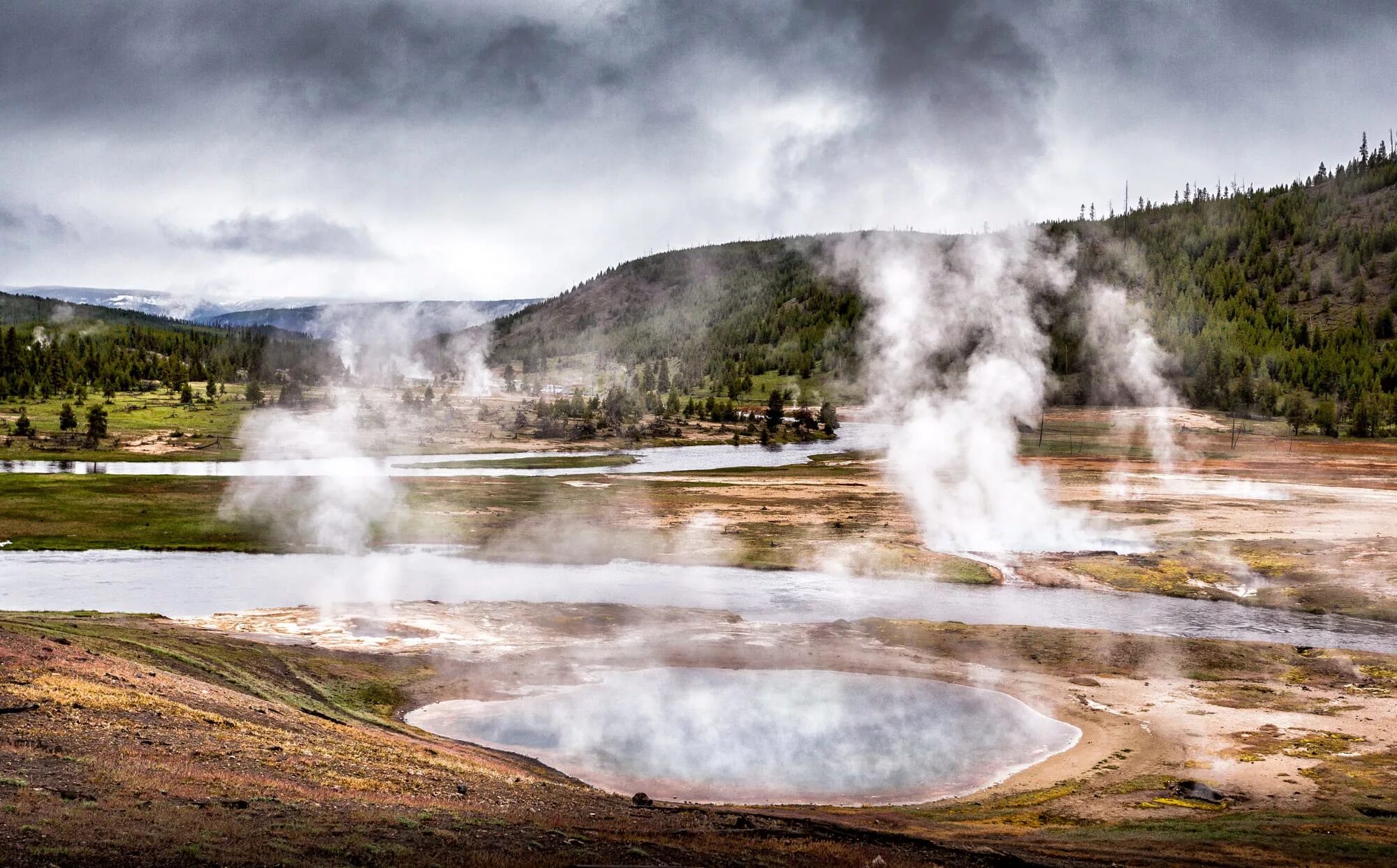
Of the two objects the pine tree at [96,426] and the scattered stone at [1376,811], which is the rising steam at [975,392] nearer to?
the scattered stone at [1376,811]

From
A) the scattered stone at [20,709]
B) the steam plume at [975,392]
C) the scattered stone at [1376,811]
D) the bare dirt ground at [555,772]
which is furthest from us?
the steam plume at [975,392]

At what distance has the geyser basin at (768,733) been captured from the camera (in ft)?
76.6

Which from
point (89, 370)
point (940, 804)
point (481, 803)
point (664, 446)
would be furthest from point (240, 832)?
point (89, 370)

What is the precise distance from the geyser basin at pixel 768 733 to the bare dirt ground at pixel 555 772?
3.57 ft

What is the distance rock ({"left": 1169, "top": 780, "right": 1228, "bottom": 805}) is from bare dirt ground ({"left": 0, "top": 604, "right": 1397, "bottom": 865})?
0.16 meters

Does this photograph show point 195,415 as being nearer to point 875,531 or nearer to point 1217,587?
point 875,531

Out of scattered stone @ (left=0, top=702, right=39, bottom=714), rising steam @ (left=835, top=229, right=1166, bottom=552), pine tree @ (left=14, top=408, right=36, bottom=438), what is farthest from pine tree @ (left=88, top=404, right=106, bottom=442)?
scattered stone @ (left=0, top=702, right=39, bottom=714)

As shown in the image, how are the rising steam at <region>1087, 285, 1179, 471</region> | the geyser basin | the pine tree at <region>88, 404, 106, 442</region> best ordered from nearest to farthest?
the geyser basin < the pine tree at <region>88, 404, 106, 442</region> < the rising steam at <region>1087, 285, 1179, 471</region>

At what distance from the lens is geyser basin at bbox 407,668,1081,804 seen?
2336 centimetres

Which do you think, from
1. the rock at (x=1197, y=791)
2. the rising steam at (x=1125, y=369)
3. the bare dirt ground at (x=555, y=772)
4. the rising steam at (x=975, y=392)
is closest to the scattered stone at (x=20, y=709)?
the bare dirt ground at (x=555, y=772)

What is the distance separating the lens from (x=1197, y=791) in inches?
882

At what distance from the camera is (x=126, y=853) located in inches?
487

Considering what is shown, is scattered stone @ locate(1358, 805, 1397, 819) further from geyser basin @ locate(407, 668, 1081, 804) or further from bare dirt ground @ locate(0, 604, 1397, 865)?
geyser basin @ locate(407, 668, 1081, 804)

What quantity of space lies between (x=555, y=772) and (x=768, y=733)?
6.52 m
